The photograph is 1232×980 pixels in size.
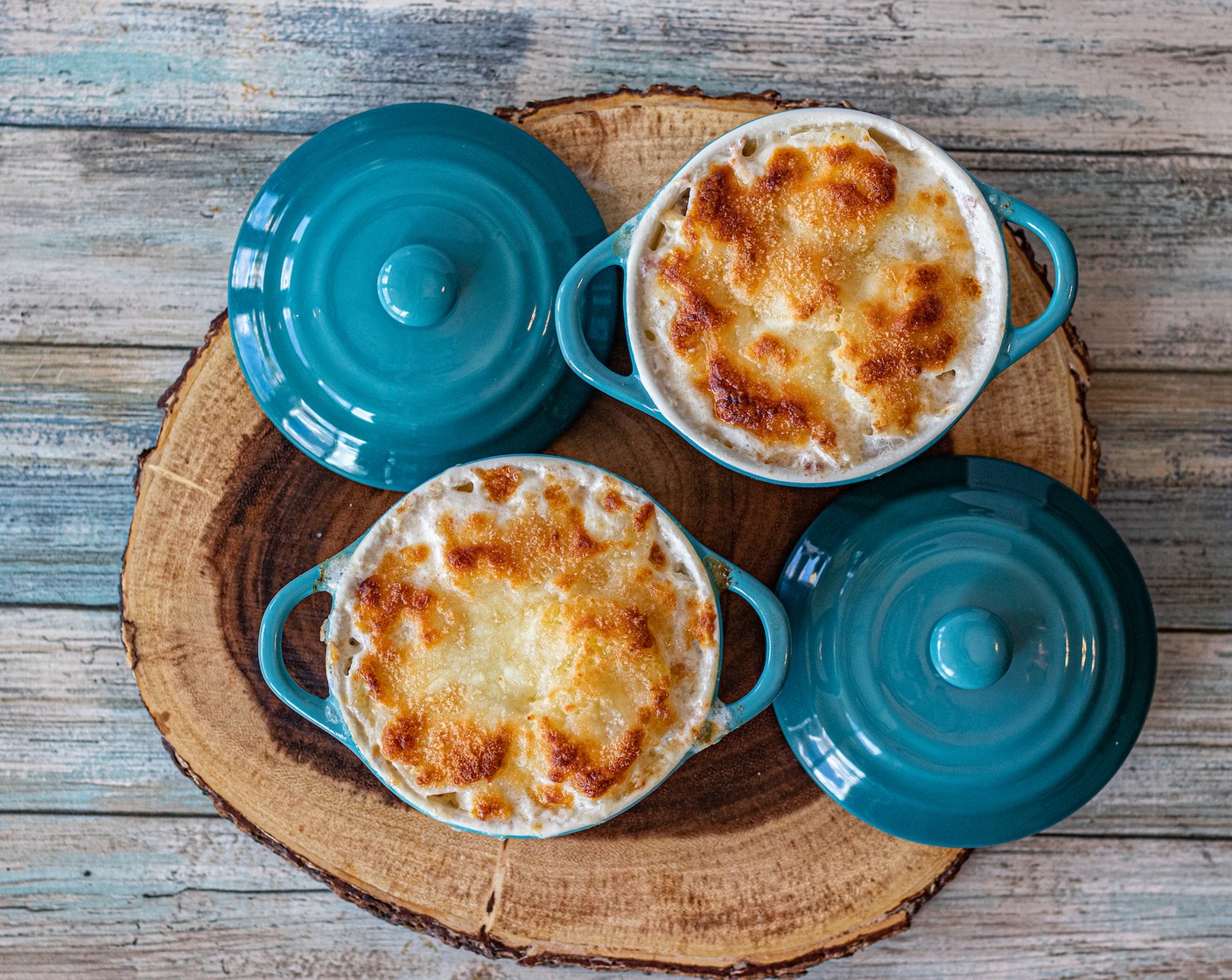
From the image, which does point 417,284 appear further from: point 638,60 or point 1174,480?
point 1174,480

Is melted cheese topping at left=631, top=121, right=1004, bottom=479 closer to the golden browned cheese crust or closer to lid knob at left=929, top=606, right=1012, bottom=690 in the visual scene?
the golden browned cheese crust

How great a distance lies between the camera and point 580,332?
1566 millimetres

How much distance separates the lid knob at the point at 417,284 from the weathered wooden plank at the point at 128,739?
1.16m

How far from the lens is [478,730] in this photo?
61.7 inches

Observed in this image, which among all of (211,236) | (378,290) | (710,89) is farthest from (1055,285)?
(211,236)

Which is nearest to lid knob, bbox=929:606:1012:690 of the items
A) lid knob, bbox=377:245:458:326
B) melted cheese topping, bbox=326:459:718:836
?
melted cheese topping, bbox=326:459:718:836

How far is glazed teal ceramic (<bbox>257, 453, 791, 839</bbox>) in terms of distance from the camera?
1551 mm

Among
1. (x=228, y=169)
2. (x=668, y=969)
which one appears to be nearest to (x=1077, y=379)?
(x=668, y=969)

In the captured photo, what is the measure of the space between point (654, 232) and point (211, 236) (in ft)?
3.59

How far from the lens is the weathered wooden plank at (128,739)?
2.02 m

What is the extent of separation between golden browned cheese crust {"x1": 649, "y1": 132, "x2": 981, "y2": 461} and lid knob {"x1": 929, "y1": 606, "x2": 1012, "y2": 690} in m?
0.34

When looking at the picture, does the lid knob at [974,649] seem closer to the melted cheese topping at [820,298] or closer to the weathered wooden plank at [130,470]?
the melted cheese topping at [820,298]

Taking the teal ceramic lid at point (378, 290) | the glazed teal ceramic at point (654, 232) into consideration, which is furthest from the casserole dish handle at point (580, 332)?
the teal ceramic lid at point (378, 290)

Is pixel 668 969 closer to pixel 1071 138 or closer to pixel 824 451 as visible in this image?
pixel 824 451
